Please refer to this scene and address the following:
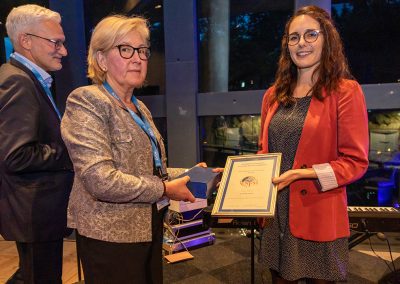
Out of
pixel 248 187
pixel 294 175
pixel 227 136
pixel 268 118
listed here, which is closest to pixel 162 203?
pixel 248 187

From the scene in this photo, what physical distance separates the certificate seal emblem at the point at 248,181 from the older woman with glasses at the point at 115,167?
0.29m

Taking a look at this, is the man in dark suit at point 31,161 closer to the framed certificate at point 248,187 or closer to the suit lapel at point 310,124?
the framed certificate at point 248,187

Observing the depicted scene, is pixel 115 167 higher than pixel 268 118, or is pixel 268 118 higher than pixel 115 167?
pixel 268 118

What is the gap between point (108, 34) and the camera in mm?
1243

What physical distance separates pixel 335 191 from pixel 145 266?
929 mm

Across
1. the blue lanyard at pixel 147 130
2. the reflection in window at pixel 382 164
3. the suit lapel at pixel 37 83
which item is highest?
the suit lapel at pixel 37 83

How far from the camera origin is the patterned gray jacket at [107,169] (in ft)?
3.73

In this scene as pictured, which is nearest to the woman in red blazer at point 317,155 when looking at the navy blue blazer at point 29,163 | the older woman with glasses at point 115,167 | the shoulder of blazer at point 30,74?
the older woman with glasses at point 115,167

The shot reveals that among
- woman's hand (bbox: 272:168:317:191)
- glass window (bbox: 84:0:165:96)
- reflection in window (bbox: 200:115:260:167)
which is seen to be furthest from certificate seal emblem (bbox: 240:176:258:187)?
glass window (bbox: 84:0:165:96)

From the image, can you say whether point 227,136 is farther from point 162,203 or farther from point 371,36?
point 162,203

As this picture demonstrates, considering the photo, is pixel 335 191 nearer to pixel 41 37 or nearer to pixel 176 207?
pixel 41 37

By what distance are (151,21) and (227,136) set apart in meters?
2.01

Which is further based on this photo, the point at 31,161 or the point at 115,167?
the point at 31,161

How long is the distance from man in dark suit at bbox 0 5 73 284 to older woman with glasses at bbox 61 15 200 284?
41cm
